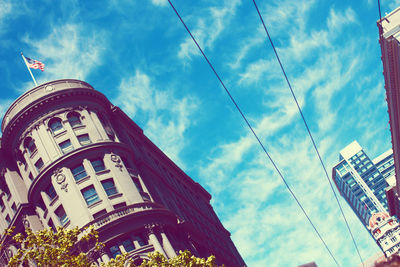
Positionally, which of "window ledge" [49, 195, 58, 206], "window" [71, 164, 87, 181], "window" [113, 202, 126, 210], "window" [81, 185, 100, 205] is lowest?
"window" [113, 202, 126, 210]

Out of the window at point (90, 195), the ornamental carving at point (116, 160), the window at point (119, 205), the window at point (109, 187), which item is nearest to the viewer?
the window at point (119, 205)

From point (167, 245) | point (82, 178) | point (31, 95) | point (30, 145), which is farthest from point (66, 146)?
point (167, 245)

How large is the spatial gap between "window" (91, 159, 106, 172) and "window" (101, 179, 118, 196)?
159 cm

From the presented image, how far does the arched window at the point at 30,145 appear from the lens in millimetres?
44250

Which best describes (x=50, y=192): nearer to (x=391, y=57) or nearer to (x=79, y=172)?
(x=79, y=172)

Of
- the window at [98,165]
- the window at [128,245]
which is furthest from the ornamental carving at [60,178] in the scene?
the window at [128,245]

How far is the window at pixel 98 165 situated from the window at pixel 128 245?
764 centimetres

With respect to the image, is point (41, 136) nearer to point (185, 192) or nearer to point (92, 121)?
point (92, 121)

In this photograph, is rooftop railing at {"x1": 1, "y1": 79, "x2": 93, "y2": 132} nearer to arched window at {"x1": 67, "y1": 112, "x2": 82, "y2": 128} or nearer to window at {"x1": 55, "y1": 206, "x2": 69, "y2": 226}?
arched window at {"x1": 67, "y1": 112, "x2": 82, "y2": 128}

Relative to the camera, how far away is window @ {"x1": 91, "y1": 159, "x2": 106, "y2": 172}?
1644 inches

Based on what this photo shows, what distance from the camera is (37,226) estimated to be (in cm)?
4391

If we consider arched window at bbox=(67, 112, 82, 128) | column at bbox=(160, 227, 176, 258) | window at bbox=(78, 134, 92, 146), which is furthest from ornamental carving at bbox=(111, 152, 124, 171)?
column at bbox=(160, 227, 176, 258)

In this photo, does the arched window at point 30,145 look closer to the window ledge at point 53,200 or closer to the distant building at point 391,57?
the window ledge at point 53,200

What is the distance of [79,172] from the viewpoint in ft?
135
